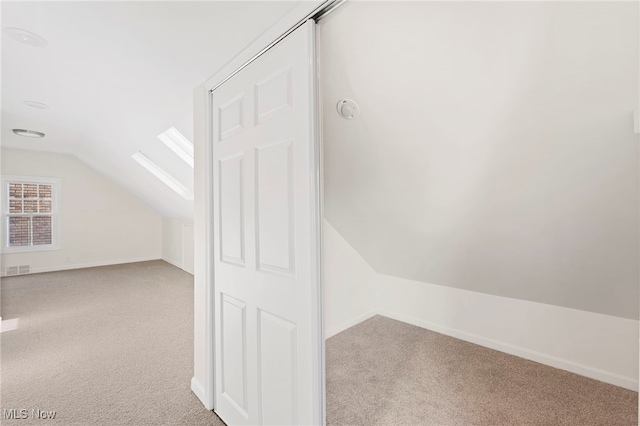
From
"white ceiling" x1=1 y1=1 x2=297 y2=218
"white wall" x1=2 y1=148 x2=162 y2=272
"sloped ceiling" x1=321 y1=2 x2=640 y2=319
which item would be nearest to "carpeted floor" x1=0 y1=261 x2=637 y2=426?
"sloped ceiling" x1=321 y1=2 x2=640 y2=319

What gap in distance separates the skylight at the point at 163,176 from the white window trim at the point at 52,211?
2.89 metres

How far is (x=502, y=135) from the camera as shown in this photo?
145 centimetres

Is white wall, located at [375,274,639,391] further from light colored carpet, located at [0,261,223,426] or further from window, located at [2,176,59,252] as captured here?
window, located at [2,176,59,252]

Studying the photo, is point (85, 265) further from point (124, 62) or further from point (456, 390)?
point (456, 390)

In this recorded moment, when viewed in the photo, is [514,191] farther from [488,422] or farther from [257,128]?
[257,128]

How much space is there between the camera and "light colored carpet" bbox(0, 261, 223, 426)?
1.85 metres

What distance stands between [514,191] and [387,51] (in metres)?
1.05

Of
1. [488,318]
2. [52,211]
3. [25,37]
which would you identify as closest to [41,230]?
[52,211]

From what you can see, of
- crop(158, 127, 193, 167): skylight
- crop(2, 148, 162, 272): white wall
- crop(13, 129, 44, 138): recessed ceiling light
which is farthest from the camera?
crop(2, 148, 162, 272): white wall

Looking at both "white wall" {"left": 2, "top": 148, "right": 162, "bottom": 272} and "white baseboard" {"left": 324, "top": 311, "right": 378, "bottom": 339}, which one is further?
"white wall" {"left": 2, "top": 148, "right": 162, "bottom": 272}

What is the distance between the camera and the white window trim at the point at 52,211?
517 cm

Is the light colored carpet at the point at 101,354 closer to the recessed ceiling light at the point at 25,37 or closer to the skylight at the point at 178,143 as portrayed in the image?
the skylight at the point at 178,143

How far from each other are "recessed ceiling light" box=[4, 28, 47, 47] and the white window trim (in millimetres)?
4867

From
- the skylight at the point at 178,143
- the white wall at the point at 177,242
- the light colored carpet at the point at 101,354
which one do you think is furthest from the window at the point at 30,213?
the skylight at the point at 178,143
